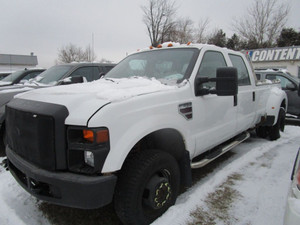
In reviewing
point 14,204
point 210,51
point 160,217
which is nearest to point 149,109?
point 160,217

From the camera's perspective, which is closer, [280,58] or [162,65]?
[162,65]

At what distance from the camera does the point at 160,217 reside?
2484 millimetres

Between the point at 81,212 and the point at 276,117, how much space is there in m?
4.43

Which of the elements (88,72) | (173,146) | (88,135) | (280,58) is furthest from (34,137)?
(280,58)

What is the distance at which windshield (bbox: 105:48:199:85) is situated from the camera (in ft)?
9.99

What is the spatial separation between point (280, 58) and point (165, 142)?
22.1 metres

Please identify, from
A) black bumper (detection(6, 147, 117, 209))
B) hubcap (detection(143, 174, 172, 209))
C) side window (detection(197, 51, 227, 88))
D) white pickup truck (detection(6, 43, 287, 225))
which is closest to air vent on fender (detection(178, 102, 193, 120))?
white pickup truck (detection(6, 43, 287, 225))

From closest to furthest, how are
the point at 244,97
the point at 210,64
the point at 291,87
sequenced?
the point at 210,64, the point at 244,97, the point at 291,87

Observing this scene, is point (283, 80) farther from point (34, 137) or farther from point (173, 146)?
point (34, 137)

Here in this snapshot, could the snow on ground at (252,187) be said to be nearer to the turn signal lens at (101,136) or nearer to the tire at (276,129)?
the tire at (276,129)

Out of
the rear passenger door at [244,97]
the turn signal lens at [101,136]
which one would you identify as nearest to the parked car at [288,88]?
the rear passenger door at [244,97]

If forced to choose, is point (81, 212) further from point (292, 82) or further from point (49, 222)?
point (292, 82)

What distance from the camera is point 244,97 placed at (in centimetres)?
414

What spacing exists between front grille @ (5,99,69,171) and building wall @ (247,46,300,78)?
22710 millimetres
